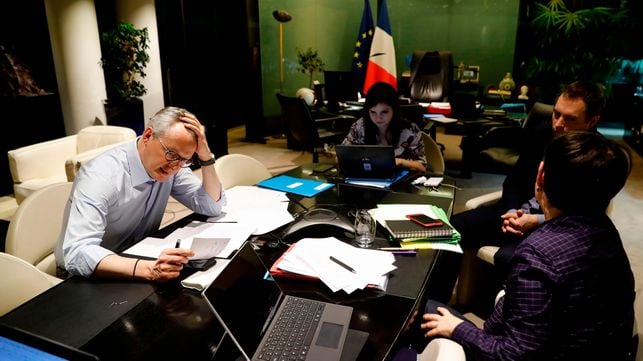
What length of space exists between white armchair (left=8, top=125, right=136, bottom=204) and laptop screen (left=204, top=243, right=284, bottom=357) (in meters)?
2.56

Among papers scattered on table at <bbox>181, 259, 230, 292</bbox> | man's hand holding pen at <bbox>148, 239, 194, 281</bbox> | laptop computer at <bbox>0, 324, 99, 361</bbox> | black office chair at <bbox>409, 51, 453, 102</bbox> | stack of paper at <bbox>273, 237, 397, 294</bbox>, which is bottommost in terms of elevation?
stack of paper at <bbox>273, 237, 397, 294</bbox>

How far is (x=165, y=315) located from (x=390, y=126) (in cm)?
210

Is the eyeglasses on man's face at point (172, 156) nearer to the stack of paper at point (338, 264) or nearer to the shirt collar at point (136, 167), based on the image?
the shirt collar at point (136, 167)

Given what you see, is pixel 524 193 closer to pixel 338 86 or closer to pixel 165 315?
pixel 165 315

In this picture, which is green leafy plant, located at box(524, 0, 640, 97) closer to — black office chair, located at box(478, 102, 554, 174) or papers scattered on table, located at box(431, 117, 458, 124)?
black office chair, located at box(478, 102, 554, 174)

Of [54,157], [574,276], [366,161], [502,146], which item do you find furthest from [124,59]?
[574,276]

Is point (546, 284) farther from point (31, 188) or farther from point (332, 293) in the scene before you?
point (31, 188)

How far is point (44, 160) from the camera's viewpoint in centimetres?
368

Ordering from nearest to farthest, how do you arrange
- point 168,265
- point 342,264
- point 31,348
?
point 31,348 < point 168,265 < point 342,264

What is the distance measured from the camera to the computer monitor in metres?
5.31

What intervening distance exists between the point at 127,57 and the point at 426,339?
4.65m

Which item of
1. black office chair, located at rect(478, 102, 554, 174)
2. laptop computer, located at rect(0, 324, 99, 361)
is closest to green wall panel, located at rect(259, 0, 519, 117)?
black office chair, located at rect(478, 102, 554, 174)

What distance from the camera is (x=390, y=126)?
2.92 m

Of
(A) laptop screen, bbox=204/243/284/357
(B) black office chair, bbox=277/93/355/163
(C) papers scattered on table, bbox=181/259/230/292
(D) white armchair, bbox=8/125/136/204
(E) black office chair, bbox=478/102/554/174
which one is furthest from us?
(B) black office chair, bbox=277/93/355/163
